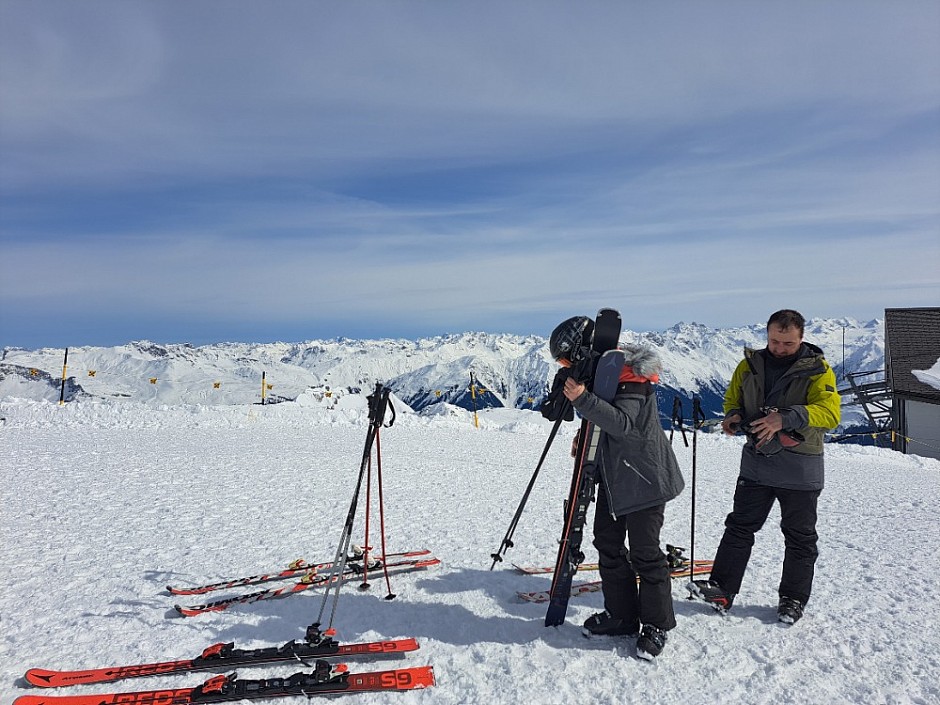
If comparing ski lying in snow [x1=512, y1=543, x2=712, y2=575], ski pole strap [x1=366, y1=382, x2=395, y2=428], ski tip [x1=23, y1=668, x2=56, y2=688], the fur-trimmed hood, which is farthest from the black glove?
ski tip [x1=23, y1=668, x2=56, y2=688]

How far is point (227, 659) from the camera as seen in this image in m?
3.62

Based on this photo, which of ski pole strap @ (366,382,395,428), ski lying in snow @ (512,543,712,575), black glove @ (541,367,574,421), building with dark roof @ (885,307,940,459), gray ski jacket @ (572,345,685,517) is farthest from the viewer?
building with dark roof @ (885,307,940,459)

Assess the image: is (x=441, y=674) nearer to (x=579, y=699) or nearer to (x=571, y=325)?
(x=579, y=699)

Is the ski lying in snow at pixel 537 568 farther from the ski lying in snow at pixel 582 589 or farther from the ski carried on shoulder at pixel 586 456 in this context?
the ski carried on shoulder at pixel 586 456

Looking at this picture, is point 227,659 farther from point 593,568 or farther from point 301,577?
point 593,568

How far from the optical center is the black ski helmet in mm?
3875

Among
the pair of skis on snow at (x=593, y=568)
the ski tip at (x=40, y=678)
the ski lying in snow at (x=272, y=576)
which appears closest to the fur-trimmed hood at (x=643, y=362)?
the pair of skis on snow at (x=593, y=568)

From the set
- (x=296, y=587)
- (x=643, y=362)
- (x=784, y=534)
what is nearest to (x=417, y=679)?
Answer: (x=296, y=587)

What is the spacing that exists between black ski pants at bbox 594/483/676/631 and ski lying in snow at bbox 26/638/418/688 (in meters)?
1.48

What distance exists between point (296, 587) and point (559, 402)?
9.92 feet

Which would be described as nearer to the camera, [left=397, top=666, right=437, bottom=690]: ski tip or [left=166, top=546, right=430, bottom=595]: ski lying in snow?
[left=397, top=666, right=437, bottom=690]: ski tip

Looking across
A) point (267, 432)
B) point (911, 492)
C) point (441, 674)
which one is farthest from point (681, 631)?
point (267, 432)

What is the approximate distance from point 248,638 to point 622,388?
131 inches

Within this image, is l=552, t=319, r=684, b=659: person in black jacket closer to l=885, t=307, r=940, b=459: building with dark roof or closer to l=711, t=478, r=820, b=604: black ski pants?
l=711, t=478, r=820, b=604: black ski pants
